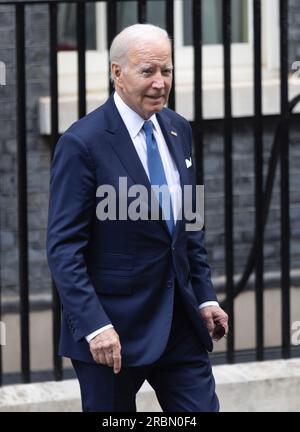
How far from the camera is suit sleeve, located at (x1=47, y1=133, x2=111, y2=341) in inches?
193

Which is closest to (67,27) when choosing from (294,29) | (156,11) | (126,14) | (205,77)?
(126,14)

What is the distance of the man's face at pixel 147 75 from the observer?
4.94 metres

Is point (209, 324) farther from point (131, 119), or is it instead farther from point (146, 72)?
point (146, 72)

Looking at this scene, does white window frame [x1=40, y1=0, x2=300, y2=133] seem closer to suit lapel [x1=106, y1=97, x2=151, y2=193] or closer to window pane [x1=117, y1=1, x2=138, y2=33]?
window pane [x1=117, y1=1, x2=138, y2=33]

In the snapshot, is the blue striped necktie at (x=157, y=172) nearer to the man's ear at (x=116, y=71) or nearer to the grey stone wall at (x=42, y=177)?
the man's ear at (x=116, y=71)

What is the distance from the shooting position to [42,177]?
862 cm

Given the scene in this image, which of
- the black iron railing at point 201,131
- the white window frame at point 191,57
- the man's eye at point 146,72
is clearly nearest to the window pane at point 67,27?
the white window frame at point 191,57

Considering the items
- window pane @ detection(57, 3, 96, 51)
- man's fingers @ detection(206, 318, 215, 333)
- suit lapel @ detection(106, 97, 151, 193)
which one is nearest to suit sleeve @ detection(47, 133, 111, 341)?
suit lapel @ detection(106, 97, 151, 193)

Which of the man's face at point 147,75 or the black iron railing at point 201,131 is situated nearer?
the man's face at point 147,75

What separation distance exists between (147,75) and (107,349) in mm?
886

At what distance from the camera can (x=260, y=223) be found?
7.00 metres

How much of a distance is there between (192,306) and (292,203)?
3.84 m

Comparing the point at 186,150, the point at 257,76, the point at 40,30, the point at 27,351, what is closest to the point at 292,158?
the point at 40,30
